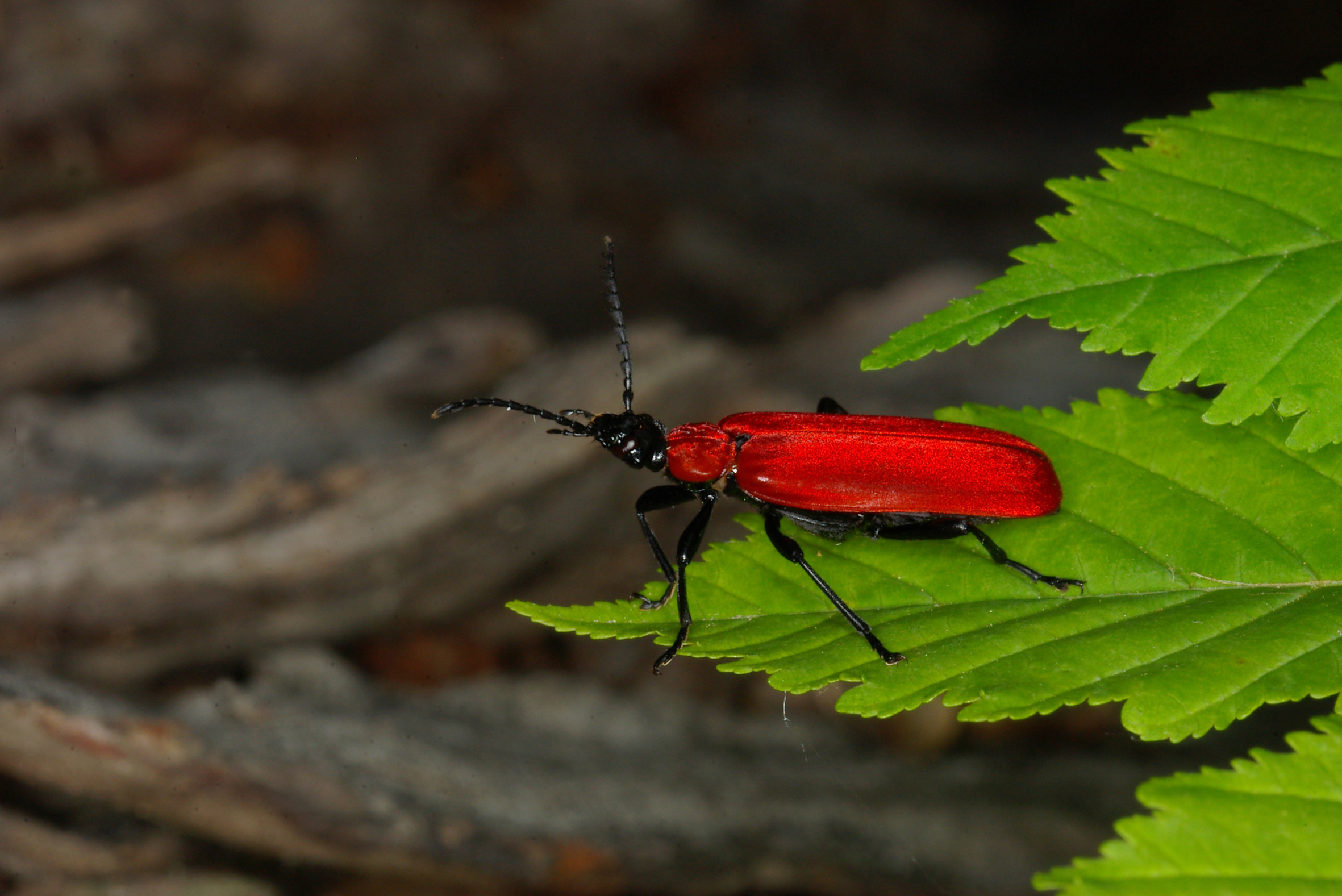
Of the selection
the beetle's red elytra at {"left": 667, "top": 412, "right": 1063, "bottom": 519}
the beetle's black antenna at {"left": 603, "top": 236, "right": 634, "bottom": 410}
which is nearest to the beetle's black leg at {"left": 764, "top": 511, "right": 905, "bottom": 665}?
the beetle's red elytra at {"left": 667, "top": 412, "right": 1063, "bottom": 519}

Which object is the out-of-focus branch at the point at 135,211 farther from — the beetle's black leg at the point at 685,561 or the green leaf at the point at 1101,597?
the green leaf at the point at 1101,597

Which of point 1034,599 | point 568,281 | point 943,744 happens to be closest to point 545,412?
point 1034,599

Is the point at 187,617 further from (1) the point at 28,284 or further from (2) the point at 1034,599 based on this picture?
(2) the point at 1034,599

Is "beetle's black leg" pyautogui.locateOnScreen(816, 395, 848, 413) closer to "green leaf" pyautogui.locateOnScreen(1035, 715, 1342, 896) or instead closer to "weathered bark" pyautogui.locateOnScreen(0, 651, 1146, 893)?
"weathered bark" pyautogui.locateOnScreen(0, 651, 1146, 893)

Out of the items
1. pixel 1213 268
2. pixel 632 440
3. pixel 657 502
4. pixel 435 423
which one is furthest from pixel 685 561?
pixel 435 423

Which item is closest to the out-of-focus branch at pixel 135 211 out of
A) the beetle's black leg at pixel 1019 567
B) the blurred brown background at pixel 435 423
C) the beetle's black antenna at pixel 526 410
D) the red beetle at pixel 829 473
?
the blurred brown background at pixel 435 423

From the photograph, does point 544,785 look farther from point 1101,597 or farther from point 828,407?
point 1101,597
